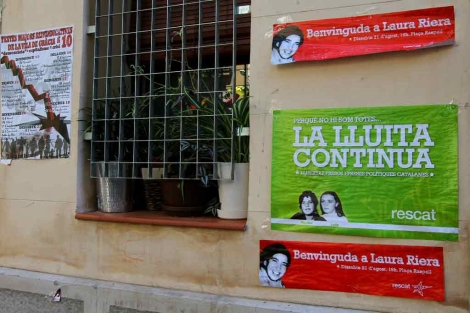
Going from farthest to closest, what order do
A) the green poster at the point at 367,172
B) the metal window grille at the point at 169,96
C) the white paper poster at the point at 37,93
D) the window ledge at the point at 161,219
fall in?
the white paper poster at the point at 37,93 < the metal window grille at the point at 169,96 < the window ledge at the point at 161,219 < the green poster at the point at 367,172

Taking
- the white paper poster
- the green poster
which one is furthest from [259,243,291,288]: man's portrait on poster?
the white paper poster

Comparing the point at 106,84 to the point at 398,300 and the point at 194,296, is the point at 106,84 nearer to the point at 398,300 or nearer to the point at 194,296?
the point at 194,296

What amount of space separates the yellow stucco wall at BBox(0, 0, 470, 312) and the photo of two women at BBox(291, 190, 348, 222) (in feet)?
0.49

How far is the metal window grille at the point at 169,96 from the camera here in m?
3.54

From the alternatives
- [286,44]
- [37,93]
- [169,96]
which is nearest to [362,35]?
[286,44]

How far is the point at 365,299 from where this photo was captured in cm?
298

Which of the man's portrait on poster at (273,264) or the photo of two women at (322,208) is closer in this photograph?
the photo of two women at (322,208)

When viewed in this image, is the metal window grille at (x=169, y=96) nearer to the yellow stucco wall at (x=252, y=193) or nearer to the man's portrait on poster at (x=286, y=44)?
the yellow stucco wall at (x=252, y=193)

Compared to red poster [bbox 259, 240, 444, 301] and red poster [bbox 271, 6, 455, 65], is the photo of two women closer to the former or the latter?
red poster [bbox 259, 240, 444, 301]

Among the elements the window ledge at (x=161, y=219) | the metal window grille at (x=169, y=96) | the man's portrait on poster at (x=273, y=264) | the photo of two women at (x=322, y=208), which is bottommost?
the man's portrait on poster at (x=273, y=264)

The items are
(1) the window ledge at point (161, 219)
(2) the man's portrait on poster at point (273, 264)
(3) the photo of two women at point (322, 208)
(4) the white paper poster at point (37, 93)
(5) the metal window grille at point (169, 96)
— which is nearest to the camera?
(3) the photo of two women at point (322, 208)

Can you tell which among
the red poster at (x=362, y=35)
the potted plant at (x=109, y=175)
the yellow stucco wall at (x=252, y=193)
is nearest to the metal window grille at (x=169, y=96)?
the potted plant at (x=109, y=175)

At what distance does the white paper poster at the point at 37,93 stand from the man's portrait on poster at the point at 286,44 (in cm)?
207

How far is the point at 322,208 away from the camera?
3.09 metres
